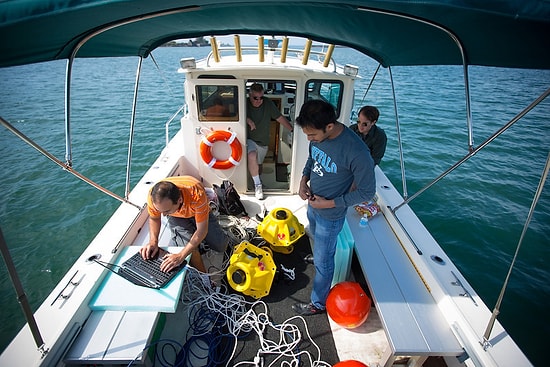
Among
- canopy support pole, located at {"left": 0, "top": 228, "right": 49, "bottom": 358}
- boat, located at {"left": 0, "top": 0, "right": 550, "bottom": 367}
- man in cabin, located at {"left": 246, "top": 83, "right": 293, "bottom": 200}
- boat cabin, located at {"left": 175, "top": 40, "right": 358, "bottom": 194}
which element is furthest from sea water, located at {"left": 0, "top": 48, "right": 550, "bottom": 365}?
canopy support pole, located at {"left": 0, "top": 228, "right": 49, "bottom": 358}

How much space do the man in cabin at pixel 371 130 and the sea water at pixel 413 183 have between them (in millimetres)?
982

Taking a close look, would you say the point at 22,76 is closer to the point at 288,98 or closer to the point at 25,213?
the point at 25,213

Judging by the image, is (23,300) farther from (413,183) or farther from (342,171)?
(413,183)

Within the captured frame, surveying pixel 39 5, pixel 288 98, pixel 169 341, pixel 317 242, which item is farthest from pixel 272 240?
pixel 288 98

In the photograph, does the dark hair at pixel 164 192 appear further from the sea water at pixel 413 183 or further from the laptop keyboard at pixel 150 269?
the sea water at pixel 413 183

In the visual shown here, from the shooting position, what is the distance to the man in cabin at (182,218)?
1.80 metres

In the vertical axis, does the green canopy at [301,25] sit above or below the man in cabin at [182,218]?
above

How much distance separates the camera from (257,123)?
11.1 feet

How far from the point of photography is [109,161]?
6996 mm

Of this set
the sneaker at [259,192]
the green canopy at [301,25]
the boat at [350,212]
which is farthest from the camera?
the sneaker at [259,192]

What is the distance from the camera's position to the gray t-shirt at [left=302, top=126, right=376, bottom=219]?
1541 millimetres

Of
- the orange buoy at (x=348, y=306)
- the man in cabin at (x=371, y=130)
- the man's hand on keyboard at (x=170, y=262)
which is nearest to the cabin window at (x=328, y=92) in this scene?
the man in cabin at (x=371, y=130)

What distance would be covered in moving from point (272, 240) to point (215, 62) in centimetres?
193

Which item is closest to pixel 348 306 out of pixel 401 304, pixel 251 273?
pixel 401 304
